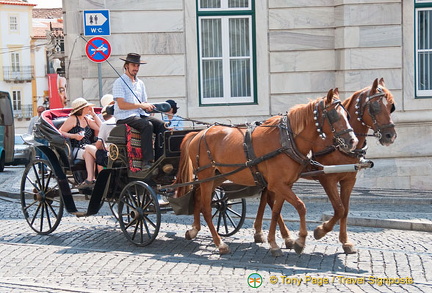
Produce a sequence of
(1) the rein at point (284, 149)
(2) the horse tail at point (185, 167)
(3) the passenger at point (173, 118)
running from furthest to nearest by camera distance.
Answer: (3) the passenger at point (173, 118)
(2) the horse tail at point (185, 167)
(1) the rein at point (284, 149)

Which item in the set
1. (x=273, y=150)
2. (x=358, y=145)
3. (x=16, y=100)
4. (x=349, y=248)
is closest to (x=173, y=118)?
(x=273, y=150)

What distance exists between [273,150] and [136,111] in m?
2.13

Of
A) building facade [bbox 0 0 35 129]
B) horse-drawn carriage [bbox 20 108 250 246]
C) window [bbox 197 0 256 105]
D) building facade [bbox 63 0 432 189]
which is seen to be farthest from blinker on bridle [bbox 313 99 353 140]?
building facade [bbox 0 0 35 129]

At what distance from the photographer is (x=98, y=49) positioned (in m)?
14.2

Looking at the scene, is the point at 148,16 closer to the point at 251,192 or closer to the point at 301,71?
the point at 301,71

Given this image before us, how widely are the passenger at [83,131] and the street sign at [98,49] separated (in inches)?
125

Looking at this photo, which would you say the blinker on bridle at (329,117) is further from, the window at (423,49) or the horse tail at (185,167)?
the window at (423,49)

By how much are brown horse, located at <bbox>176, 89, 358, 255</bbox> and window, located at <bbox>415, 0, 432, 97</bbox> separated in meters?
7.62

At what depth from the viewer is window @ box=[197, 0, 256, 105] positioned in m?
15.7

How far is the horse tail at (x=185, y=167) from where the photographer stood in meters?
9.59

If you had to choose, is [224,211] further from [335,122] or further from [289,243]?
[335,122]

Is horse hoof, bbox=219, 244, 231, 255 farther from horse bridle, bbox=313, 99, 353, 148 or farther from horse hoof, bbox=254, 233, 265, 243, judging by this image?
horse bridle, bbox=313, 99, 353, 148

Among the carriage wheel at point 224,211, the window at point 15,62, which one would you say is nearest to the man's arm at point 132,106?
the carriage wheel at point 224,211

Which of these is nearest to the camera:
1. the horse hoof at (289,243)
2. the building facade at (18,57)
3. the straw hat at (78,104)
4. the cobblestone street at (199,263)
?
the cobblestone street at (199,263)
